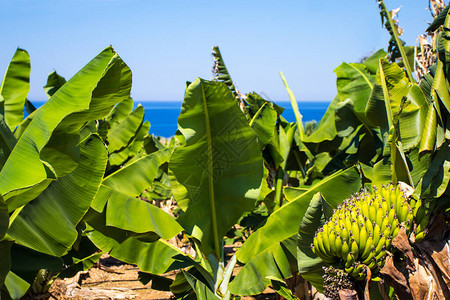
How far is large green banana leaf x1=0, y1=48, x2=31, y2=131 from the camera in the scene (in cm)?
438

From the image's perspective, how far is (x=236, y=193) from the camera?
4.01m

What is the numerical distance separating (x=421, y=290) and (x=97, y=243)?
3.05 m

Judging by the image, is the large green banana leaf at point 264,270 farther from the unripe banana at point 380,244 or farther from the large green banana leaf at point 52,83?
the large green banana leaf at point 52,83

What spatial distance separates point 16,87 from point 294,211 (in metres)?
3.22

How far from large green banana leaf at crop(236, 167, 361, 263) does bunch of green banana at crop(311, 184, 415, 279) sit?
78cm

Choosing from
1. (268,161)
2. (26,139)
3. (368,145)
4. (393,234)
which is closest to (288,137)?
(268,161)

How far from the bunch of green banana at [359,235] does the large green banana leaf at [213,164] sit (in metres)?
Answer: 1.01

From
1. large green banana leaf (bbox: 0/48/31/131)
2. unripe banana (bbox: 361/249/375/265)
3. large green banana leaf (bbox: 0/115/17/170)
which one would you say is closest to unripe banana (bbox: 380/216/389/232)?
unripe banana (bbox: 361/249/375/265)

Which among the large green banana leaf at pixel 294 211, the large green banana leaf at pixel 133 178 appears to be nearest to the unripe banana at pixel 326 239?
the large green banana leaf at pixel 294 211

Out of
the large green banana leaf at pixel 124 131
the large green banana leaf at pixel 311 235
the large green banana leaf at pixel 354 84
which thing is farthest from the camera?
the large green banana leaf at pixel 124 131

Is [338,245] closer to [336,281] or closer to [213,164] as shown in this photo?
[336,281]

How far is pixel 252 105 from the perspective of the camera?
6.09 metres

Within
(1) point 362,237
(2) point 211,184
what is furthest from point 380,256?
(2) point 211,184

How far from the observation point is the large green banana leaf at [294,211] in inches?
160
